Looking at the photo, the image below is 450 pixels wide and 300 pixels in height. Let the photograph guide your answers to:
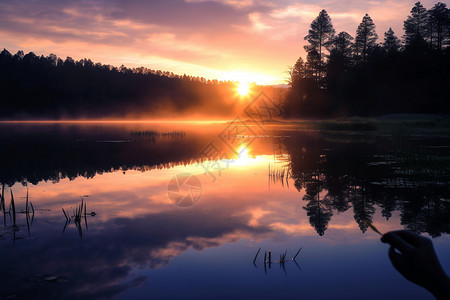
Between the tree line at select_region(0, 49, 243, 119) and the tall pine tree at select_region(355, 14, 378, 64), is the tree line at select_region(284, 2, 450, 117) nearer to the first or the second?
the tall pine tree at select_region(355, 14, 378, 64)

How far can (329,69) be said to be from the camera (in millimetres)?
76438

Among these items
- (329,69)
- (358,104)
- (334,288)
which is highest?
(329,69)

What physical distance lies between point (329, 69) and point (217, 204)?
71936 mm

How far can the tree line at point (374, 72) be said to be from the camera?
56.1m

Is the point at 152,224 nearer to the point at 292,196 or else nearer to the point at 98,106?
the point at 292,196

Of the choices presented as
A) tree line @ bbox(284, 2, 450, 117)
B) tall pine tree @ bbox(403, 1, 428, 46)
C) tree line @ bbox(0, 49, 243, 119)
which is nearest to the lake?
tree line @ bbox(284, 2, 450, 117)

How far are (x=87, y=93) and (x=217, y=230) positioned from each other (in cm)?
14651

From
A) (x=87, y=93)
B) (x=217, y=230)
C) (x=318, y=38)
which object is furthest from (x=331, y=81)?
(x=87, y=93)

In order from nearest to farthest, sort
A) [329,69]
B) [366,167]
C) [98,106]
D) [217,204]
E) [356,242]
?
[356,242] → [217,204] → [366,167] → [329,69] → [98,106]

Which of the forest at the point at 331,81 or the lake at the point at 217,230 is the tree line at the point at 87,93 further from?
the lake at the point at 217,230

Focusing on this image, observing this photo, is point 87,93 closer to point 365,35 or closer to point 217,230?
point 365,35

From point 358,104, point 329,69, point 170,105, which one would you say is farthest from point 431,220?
point 170,105

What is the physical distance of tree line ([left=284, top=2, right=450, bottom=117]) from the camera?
56094 mm

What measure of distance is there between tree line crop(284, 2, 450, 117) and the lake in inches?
1800
